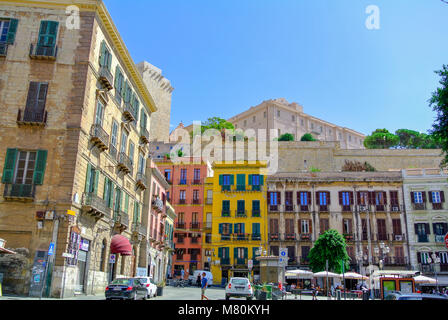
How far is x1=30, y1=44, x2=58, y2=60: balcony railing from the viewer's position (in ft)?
80.1

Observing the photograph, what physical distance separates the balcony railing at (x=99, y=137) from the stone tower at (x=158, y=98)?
2831 inches

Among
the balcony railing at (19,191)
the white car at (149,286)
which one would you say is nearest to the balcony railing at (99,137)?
the balcony railing at (19,191)

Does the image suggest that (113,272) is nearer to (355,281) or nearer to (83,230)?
(83,230)

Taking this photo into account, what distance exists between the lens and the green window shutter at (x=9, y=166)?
2244 cm

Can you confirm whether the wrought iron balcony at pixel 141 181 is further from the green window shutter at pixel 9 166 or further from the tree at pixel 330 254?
the tree at pixel 330 254

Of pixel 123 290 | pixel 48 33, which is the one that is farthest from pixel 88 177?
pixel 48 33

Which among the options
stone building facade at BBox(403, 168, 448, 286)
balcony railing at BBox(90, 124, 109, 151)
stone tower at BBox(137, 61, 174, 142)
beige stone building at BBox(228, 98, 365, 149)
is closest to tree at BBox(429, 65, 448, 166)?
balcony railing at BBox(90, 124, 109, 151)

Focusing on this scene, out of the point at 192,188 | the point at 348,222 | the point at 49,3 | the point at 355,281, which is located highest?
the point at 49,3

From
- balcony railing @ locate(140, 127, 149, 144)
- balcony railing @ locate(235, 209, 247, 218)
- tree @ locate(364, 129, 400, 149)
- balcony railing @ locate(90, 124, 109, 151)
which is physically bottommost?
balcony railing @ locate(235, 209, 247, 218)

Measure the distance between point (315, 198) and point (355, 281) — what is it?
11.0 meters

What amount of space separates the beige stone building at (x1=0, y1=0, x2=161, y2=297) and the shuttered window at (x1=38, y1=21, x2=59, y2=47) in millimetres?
56

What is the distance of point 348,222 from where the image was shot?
5112 cm

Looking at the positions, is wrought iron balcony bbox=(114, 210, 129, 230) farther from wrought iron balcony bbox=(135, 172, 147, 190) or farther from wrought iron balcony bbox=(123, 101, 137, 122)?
wrought iron balcony bbox=(123, 101, 137, 122)
